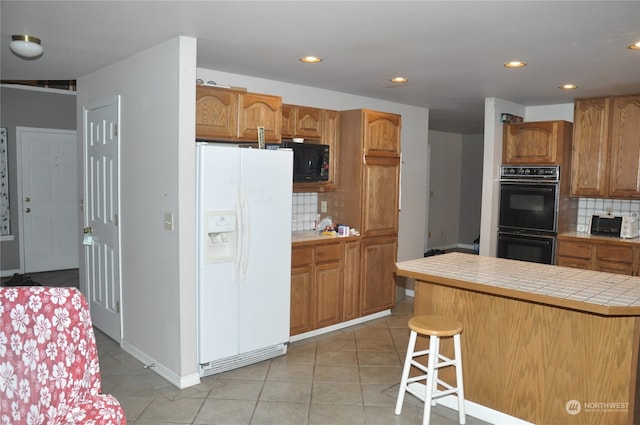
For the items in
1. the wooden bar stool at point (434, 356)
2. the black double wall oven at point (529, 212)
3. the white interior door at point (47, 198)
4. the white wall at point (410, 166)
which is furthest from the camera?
the white interior door at point (47, 198)

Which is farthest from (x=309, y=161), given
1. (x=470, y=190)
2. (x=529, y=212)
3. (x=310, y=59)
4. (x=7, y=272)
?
(x=470, y=190)

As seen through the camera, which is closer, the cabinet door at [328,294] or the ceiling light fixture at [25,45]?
the ceiling light fixture at [25,45]

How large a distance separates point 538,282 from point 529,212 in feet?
8.86

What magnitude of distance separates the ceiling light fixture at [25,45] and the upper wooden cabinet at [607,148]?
5077mm

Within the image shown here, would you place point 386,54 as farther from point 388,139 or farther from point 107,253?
point 107,253

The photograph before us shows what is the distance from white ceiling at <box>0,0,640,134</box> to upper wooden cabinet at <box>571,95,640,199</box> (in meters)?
0.33

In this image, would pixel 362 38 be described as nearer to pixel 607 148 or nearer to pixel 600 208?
pixel 607 148

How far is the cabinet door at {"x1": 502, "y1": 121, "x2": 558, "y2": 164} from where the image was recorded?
16.8ft

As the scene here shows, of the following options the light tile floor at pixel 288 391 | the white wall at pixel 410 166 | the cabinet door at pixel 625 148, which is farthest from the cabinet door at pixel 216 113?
the cabinet door at pixel 625 148

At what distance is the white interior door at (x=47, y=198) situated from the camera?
6.57m

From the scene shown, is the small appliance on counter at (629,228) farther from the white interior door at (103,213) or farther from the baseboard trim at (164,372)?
the white interior door at (103,213)

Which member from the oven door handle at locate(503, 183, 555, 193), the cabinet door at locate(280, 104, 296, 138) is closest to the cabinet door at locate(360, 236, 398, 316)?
the cabinet door at locate(280, 104, 296, 138)

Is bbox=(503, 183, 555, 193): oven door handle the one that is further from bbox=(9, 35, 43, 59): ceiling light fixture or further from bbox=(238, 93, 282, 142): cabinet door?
bbox=(9, 35, 43, 59): ceiling light fixture

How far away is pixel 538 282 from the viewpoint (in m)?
2.76
